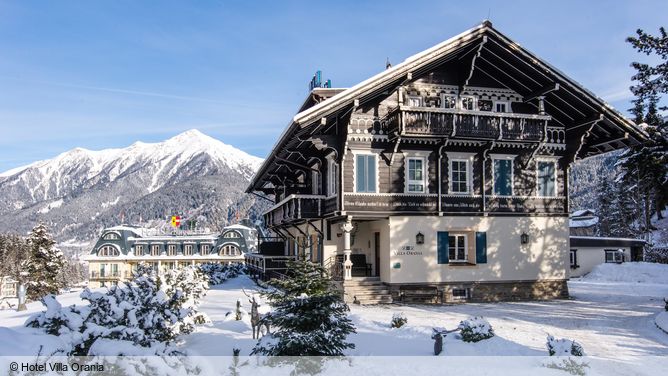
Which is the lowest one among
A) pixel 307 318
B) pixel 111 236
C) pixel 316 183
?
pixel 307 318

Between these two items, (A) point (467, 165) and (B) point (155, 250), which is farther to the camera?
(B) point (155, 250)

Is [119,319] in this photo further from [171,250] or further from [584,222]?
[171,250]

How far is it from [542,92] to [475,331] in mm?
14115

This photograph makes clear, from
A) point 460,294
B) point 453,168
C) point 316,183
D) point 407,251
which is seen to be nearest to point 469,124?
point 453,168

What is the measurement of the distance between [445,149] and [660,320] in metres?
10.3

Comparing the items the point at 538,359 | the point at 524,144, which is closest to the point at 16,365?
the point at 538,359

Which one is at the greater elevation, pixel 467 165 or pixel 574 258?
pixel 467 165

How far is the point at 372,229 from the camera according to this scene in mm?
24938

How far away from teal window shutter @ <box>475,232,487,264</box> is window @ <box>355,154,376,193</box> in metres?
5.18

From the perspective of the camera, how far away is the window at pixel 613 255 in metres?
38.1

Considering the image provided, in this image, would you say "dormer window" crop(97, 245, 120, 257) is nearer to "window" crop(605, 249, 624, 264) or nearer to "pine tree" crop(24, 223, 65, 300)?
"pine tree" crop(24, 223, 65, 300)

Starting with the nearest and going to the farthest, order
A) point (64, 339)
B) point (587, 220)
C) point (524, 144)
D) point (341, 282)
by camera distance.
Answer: point (64, 339) < point (341, 282) < point (524, 144) < point (587, 220)

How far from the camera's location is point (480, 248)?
23391mm

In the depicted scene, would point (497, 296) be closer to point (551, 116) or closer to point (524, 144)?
point (524, 144)
